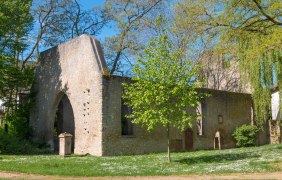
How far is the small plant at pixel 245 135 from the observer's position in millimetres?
27688

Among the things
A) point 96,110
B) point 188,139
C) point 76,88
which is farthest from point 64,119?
point 188,139

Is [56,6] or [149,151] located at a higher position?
[56,6]

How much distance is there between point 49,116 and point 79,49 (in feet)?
18.8

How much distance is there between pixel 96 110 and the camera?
834 inches

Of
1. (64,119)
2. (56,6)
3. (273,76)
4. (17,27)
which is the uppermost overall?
(56,6)

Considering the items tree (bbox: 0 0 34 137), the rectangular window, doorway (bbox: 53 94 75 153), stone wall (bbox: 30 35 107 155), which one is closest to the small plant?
the rectangular window

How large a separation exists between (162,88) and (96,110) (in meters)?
6.05

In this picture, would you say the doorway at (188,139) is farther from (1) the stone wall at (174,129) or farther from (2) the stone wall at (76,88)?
(2) the stone wall at (76,88)

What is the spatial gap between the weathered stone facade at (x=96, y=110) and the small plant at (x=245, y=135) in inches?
20.7

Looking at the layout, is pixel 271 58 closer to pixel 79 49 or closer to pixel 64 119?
pixel 79 49

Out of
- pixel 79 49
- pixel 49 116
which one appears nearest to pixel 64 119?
pixel 49 116

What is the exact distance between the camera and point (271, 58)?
78.7 ft

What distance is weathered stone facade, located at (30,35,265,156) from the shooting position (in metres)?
21.2

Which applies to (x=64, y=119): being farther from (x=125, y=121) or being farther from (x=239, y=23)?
(x=239, y=23)
